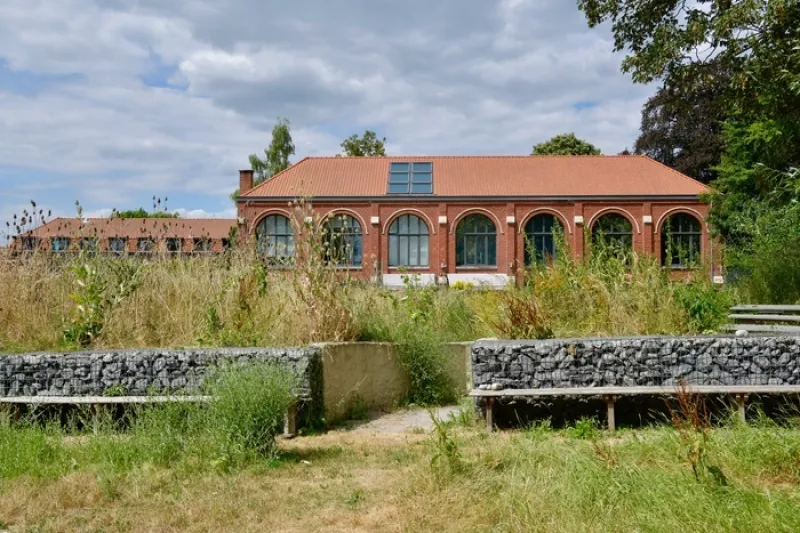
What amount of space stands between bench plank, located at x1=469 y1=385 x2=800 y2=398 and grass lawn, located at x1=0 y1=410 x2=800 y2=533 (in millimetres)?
891

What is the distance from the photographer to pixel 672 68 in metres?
12.9

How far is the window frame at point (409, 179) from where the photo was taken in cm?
3111

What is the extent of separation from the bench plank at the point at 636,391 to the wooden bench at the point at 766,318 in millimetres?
1836

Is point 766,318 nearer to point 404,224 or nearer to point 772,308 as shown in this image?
point 772,308

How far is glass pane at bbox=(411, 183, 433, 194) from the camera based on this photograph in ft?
102

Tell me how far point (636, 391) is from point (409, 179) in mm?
25850

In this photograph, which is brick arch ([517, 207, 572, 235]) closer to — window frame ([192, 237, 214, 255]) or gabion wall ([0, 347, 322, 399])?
window frame ([192, 237, 214, 255])

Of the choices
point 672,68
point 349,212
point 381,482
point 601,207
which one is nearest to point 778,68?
point 672,68

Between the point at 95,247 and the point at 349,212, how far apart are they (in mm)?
22402

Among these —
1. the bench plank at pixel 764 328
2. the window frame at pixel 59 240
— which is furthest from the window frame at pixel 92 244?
the bench plank at pixel 764 328

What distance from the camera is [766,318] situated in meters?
8.95

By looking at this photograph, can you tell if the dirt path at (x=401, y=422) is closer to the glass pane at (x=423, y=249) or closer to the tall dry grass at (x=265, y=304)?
the tall dry grass at (x=265, y=304)

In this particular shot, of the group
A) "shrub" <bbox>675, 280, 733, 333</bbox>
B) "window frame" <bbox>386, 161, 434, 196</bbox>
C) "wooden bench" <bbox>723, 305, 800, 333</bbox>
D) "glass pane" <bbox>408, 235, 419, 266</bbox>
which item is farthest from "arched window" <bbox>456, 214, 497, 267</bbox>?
"shrub" <bbox>675, 280, 733, 333</bbox>

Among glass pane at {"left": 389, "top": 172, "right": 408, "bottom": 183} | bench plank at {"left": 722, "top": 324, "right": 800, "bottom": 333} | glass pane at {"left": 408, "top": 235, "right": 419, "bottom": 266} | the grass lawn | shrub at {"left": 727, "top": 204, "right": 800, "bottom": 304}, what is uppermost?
glass pane at {"left": 389, "top": 172, "right": 408, "bottom": 183}
